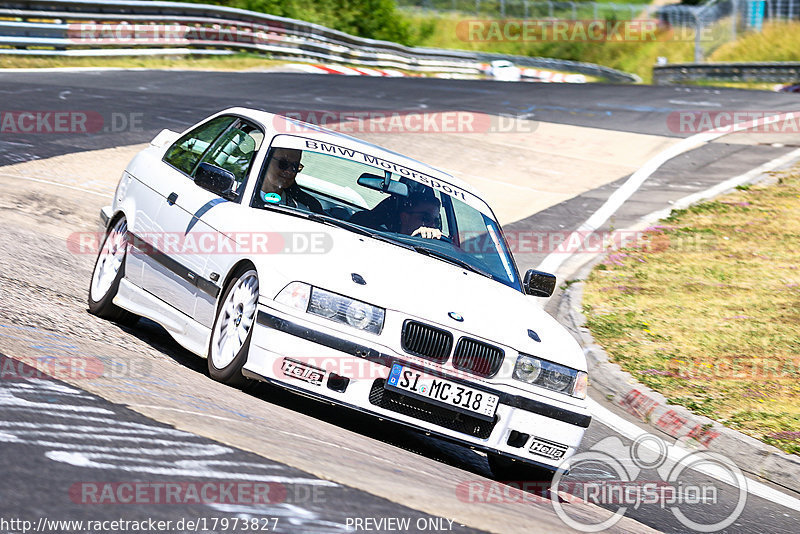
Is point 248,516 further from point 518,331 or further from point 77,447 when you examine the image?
point 518,331

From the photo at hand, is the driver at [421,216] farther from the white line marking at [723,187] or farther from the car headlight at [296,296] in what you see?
the white line marking at [723,187]

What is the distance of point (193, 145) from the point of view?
7918 mm

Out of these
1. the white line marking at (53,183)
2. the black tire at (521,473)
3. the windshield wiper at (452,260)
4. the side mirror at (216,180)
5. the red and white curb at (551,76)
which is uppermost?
the side mirror at (216,180)

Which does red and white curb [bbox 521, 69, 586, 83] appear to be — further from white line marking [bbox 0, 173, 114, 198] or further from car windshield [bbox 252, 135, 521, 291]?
car windshield [bbox 252, 135, 521, 291]

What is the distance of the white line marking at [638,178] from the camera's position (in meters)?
13.8

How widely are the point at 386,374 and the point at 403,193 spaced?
187 centimetres

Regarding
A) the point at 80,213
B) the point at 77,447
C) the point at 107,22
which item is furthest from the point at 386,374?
the point at 107,22

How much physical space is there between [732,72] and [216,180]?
1428 inches

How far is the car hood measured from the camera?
19.2 ft

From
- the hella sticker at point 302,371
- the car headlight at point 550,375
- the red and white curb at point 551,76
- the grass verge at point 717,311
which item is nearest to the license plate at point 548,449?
the car headlight at point 550,375

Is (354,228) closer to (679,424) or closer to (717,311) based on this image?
(679,424)

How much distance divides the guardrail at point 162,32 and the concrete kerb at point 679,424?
718 inches

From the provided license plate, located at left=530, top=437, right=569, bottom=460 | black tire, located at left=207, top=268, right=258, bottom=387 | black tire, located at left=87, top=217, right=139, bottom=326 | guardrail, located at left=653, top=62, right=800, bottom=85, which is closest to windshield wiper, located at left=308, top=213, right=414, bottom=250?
black tire, located at left=207, top=268, right=258, bottom=387

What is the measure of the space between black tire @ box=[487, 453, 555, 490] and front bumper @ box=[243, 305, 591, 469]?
0.38 meters
